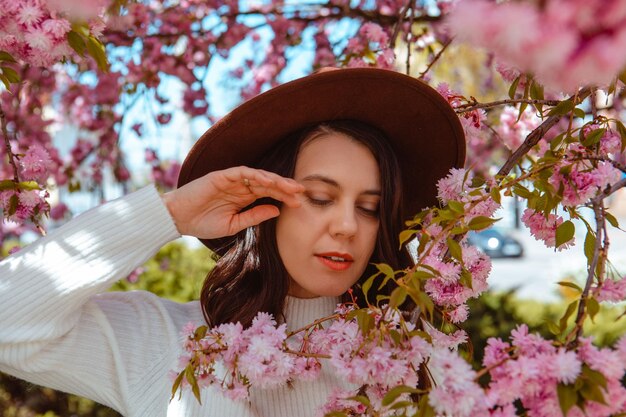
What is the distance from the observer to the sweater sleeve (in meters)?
1.34

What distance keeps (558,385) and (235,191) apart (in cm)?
86

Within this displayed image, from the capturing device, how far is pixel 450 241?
1.05 m

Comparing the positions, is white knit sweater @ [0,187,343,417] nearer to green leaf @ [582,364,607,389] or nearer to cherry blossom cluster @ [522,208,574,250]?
cherry blossom cluster @ [522,208,574,250]

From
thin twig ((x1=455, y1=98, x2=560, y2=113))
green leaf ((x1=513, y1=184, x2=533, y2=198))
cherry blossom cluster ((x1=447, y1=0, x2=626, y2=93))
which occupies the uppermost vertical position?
thin twig ((x1=455, y1=98, x2=560, y2=113))

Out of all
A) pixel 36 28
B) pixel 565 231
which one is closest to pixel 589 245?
pixel 565 231

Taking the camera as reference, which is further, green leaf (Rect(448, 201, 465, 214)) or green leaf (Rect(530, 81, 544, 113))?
green leaf (Rect(530, 81, 544, 113))

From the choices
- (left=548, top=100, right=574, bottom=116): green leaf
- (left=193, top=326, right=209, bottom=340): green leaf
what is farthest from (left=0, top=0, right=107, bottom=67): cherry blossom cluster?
→ (left=548, top=100, right=574, bottom=116): green leaf

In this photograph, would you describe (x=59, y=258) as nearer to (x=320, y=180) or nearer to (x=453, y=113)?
(x=320, y=180)

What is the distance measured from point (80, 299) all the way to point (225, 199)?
383mm

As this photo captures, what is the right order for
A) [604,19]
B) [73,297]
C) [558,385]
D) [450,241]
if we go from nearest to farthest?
1. [604,19]
2. [558,385]
3. [450,241]
4. [73,297]

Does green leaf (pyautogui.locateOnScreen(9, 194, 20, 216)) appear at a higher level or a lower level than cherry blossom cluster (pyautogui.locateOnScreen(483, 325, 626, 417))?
higher

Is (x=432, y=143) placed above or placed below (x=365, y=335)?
above

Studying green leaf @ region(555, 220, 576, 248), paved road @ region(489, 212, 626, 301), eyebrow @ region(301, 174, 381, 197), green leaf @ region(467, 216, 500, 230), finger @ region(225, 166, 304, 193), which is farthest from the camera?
paved road @ region(489, 212, 626, 301)

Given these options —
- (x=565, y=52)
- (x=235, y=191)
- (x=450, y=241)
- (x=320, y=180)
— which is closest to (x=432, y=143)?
(x=320, y=180)
